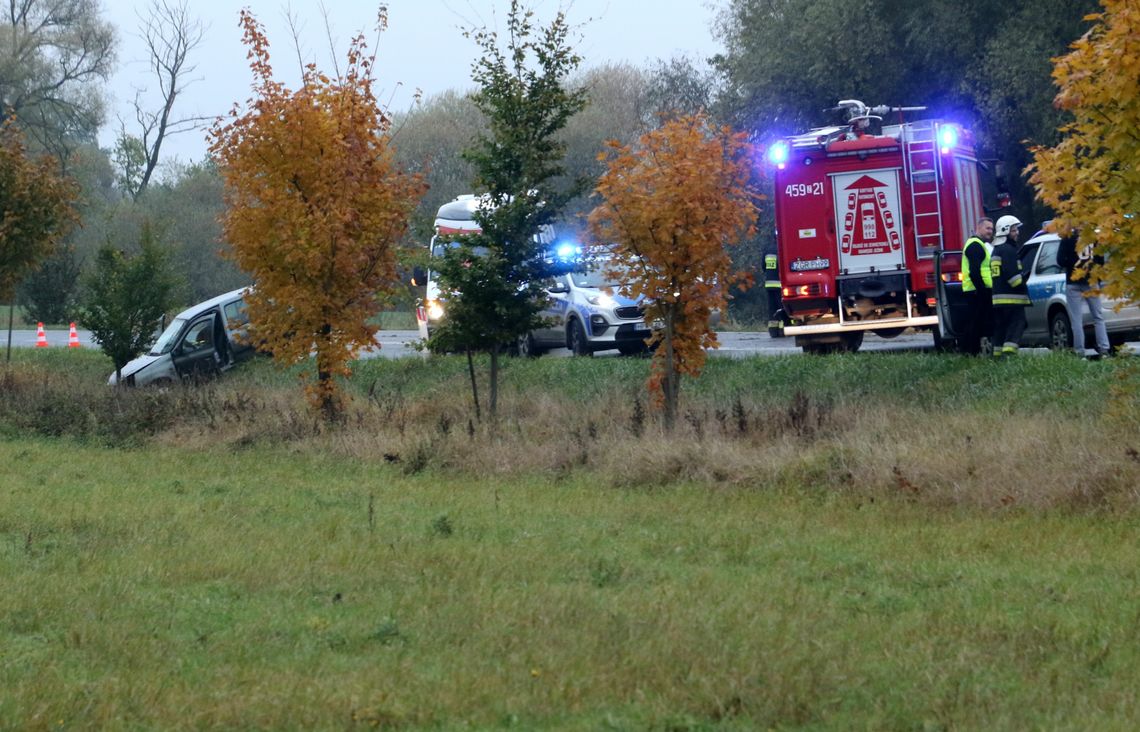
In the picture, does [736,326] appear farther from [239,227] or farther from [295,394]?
[239,227]

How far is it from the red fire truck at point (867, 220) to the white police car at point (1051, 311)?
1.31 m

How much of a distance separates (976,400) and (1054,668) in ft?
33.5

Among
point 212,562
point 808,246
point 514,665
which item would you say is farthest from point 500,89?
point 514,665

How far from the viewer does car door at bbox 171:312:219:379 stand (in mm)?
26734

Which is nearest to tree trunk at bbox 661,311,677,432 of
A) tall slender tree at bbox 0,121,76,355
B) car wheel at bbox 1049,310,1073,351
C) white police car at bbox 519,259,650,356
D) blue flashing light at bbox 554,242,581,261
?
blue flashing light at bbox 554,242,581,261

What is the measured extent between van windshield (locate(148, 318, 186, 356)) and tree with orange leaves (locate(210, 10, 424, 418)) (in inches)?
303

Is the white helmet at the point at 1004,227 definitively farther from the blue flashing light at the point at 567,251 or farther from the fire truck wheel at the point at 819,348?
the blue flashing light at the point at 567,251

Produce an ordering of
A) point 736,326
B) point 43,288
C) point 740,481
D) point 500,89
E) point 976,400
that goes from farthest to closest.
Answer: point 43,288 → point 736,326 → point 500,89 → point 976,400 → point 740,481

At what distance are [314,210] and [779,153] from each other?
685 centimetres

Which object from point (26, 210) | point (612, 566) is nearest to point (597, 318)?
point (26, 210)

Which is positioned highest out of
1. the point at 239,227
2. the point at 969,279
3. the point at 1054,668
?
the point at 239,227

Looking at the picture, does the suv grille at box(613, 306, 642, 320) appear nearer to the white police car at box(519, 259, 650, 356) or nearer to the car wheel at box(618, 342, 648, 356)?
the white police car at box(519, 259, 650, 356)

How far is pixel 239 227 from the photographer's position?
742 inches

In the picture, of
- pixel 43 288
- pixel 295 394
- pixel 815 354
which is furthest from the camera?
pixel 43 288
